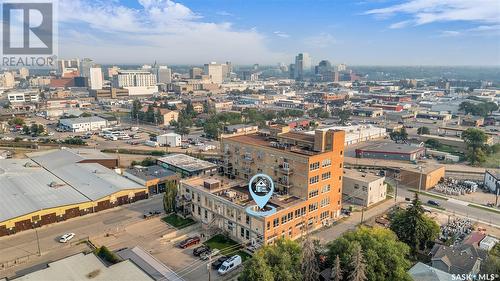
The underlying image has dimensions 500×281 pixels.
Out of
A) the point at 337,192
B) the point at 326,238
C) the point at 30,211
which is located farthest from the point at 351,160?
the point at 30,211

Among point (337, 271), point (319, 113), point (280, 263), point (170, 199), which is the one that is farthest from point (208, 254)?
point (319, 113)

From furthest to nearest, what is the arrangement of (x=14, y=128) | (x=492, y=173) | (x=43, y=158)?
(x=14, y=128), (x=43, y=158), (x=492, y=173)

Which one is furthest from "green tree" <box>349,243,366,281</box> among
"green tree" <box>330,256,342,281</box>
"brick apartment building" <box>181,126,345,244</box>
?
"brick apartment building" <box>181,126,345,244</box>

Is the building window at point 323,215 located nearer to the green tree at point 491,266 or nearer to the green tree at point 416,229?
the green tree at point 416,229

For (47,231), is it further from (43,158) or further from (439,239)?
(439,239)

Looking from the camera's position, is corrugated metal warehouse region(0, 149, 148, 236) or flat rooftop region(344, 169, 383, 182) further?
flat rooftop region(344, 169, 383, 182)

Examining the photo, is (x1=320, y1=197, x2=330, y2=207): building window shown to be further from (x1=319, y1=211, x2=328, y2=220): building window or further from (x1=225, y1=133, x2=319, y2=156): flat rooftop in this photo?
(x1=225, y1=133, x2=319, y2=156): flat rooftop
